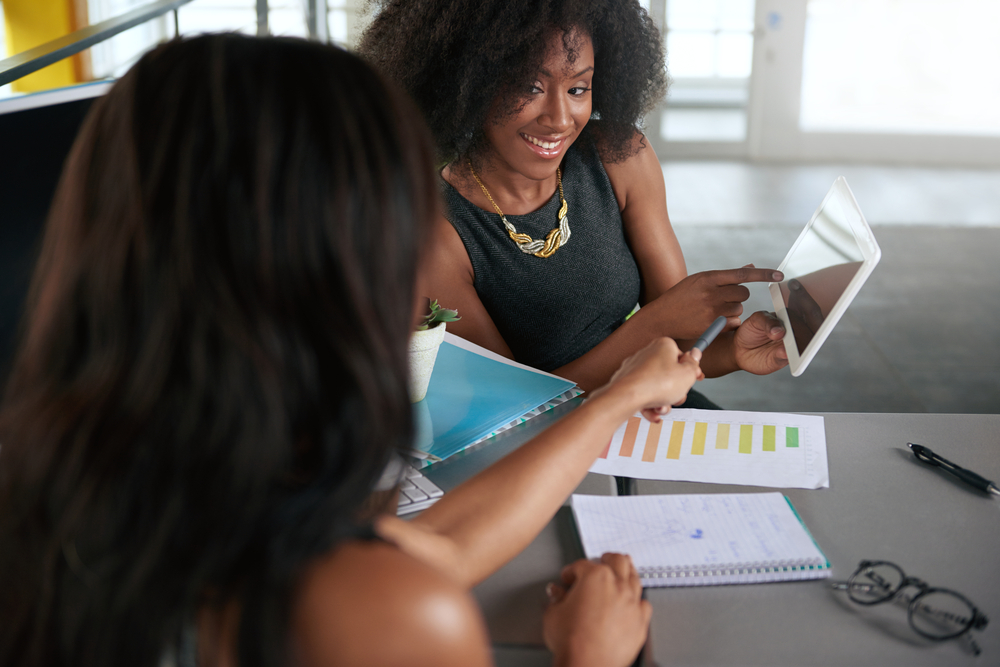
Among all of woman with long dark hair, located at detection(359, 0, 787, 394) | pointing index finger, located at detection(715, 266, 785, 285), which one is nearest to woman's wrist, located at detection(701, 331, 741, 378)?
woman with long dark hair, located at detection(359, 0, 787, 394)

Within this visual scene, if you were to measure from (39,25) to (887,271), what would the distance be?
543cm

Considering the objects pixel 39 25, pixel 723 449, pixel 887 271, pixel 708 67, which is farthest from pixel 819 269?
pixel 708 67

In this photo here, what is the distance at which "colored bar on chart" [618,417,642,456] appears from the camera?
1047mm

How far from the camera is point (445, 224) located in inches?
60.1

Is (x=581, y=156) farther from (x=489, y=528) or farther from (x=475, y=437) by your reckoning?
(x=489, y=528)

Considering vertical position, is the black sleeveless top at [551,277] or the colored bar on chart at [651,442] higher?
the black sleeveless top at [551,277]

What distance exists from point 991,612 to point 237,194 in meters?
0.75

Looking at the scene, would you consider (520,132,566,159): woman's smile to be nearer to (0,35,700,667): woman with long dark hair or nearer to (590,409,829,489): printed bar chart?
(590,409,829,489): printed bar chart

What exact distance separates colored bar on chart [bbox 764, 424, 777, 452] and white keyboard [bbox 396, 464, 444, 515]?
43 cm

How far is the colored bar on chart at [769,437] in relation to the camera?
3.43ft

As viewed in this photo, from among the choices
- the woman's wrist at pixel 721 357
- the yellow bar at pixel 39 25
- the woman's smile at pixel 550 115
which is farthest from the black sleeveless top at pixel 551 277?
the yellow bar at pixel 39 25

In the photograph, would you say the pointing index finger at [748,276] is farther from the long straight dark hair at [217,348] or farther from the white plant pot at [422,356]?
the long straight dark hair at [217,348]

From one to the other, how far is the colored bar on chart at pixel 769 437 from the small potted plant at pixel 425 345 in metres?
0.45

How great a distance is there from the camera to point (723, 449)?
1.04 meters
